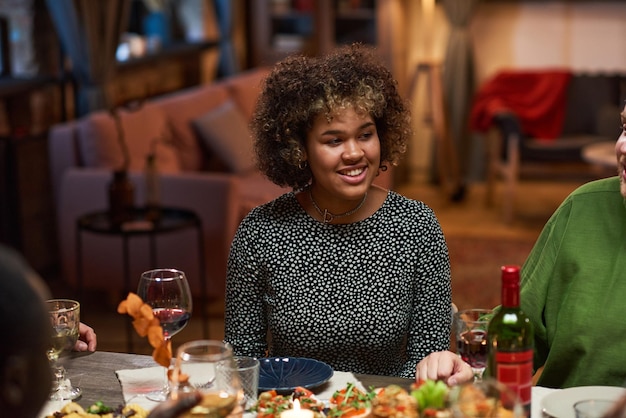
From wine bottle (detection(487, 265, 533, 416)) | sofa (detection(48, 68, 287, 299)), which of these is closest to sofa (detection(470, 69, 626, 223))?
sofa (detection(48, 68, 287, 299))

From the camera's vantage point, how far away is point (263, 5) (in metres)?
7.78

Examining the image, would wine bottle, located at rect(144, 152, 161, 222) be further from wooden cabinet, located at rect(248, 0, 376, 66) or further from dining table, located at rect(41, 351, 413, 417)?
wooden cabinet, located at rect(248, 0, 376, 66)

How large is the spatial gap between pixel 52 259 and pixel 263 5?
3365 mm

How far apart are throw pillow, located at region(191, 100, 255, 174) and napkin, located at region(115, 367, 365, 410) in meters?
3.65

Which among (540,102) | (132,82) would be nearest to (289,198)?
(132,82)

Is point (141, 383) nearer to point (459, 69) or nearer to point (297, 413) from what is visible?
point (297, 413)

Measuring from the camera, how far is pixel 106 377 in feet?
5.87

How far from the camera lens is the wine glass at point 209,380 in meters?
1.31

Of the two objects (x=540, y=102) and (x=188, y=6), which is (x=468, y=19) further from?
(x=188, y=6)

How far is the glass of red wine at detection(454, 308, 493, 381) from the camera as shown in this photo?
64.3 inches

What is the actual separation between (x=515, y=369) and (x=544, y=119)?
5.54 m

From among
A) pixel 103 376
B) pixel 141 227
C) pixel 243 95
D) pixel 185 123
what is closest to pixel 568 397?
pixel 103 376

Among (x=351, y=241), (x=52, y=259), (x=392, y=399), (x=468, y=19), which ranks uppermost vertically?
(x=468, y=19)

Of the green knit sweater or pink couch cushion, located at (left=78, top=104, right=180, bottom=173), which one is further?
pink couch cushion, located at (left=78, top=104, right=180, bottom=173)
